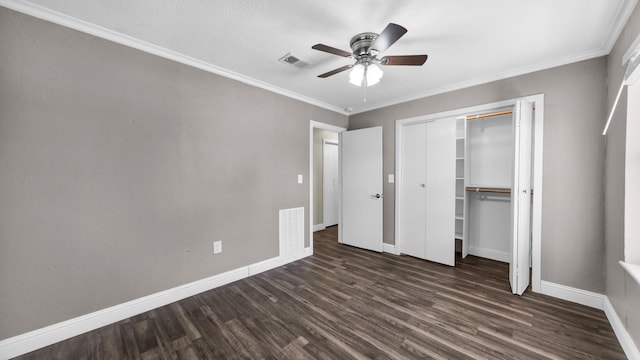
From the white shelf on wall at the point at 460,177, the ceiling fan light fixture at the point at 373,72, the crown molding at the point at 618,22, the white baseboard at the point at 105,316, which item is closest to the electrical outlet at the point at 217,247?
the white baseboard at the point at 105,316

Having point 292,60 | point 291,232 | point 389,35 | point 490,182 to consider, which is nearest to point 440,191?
point 490,182

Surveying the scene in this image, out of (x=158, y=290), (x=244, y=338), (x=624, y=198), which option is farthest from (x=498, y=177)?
(x=158, y=290)

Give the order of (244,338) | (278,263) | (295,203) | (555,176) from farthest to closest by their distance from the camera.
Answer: (295,203) → (278,263) → (555,176) → (244,338)

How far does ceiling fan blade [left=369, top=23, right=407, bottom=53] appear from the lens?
1.42m

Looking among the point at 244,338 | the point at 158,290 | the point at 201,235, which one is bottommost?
the point at 244,338

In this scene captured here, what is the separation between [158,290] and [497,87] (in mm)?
4330

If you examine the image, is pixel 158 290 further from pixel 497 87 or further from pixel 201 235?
pixel 497 87

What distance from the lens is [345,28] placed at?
1917 millimetres

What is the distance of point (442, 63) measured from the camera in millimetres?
2523

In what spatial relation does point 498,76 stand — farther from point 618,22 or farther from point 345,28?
point 345,28

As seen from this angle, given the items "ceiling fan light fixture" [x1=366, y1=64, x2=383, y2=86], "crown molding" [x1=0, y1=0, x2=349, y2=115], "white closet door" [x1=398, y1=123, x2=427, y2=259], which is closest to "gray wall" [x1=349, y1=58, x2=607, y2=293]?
"white closet door" [x1=398, y1=123, x2=427, y2=259]

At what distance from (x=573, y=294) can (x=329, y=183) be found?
4.27 meters

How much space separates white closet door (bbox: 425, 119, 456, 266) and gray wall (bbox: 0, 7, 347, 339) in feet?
8.26

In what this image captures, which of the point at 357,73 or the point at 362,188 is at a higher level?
the point at 357,73
